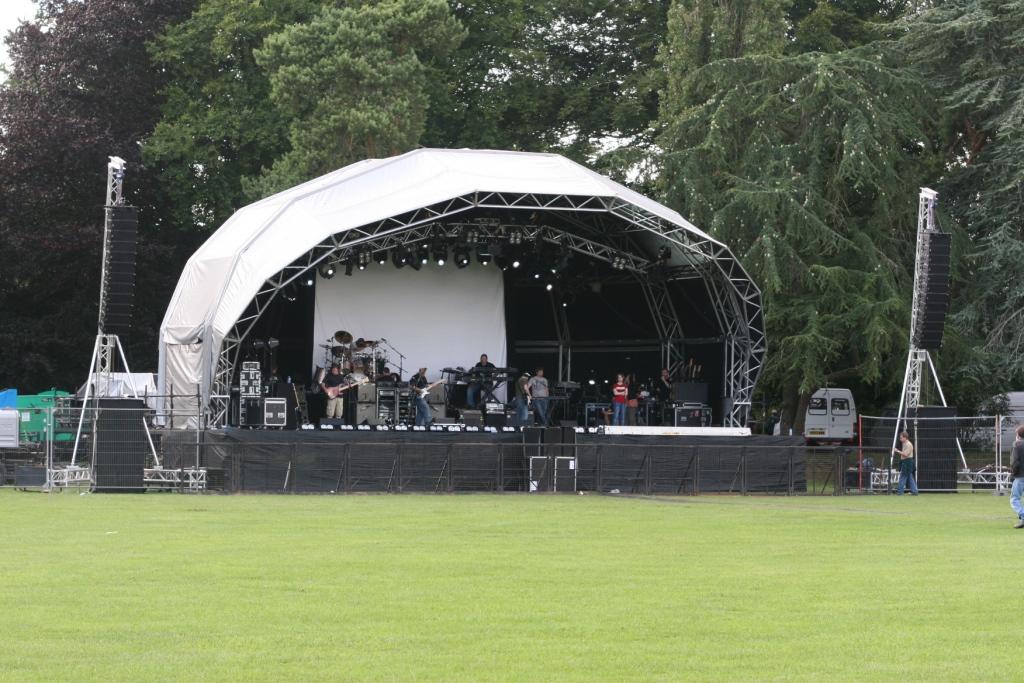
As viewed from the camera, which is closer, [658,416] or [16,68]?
Answer: [658,416]

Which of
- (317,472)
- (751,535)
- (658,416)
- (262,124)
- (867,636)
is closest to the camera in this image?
(867,636)

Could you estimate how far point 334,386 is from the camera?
102 feet

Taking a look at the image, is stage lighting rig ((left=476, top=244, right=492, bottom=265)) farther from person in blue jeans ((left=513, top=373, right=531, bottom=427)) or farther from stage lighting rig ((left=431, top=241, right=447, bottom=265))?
person in blue jeans ((left=513, top=373, right=531, bottom=427))

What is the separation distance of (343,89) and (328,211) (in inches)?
584

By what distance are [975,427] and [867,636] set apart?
2298 cm

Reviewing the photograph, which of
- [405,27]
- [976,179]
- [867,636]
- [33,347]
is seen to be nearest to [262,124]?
[405,27]

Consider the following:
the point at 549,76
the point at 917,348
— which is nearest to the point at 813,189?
the point at 917,348

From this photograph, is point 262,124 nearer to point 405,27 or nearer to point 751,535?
point 405,27

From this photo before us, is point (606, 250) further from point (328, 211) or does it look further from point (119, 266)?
point (119, 266)

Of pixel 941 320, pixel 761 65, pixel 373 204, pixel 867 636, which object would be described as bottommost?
pixel 867 636

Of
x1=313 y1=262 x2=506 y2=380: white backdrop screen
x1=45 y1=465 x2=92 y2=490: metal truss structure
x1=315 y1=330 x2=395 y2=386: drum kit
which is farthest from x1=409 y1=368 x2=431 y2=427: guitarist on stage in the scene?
x1=45 y1=465 x2=92 y2=490: metal truss structure

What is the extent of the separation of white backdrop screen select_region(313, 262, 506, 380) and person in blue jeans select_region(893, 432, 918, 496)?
33.2 feet

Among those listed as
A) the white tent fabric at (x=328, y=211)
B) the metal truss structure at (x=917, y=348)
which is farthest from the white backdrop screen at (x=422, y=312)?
the metal truss structure at (x=917, y=348)

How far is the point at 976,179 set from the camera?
132 ft
